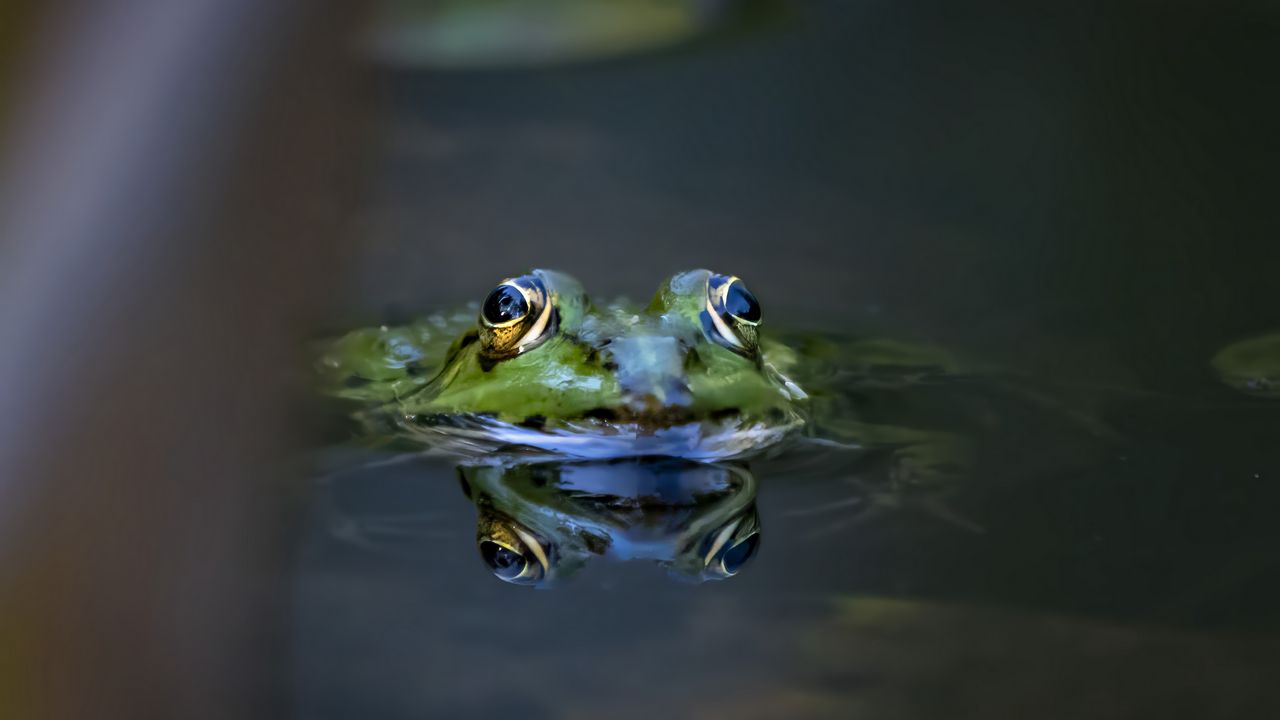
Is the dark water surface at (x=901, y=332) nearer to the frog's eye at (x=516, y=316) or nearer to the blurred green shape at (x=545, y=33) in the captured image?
the blurred green shape at (x=545, y=33)

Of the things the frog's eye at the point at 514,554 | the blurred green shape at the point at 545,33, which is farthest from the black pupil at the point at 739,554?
the blurred green shape at the point at 545,33

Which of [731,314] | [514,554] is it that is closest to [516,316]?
[731,314]

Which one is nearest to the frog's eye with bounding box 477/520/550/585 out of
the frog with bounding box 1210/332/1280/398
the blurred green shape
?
the frog with bounding box 1210/332/1280/398

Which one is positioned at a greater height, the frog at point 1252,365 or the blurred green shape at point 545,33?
the blurred green shape at point 545,33

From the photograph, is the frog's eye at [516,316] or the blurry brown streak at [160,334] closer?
the blurry brown streak at [160,334]

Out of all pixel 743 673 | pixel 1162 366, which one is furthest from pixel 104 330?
pixel 1162 366

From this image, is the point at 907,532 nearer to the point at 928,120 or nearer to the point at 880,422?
the point at 880,422

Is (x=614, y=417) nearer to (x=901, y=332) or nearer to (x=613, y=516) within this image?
(x=613, y=516)

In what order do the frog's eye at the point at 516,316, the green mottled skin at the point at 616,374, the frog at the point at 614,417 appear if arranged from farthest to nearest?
the frog's eye at the point at 516,316
the green mottled skin at the point at 616,374
the frog at the point at 614,417
